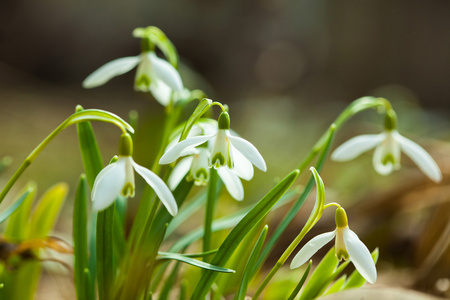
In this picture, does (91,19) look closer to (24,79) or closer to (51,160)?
(24,79)

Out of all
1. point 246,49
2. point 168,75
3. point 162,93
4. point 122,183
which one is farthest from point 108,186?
point 246,49

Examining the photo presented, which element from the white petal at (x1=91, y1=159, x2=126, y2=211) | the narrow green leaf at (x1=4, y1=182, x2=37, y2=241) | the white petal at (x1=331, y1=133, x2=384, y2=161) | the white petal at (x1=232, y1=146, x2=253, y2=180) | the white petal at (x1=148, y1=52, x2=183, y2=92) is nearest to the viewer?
the white petal at (x1=91, y1=159, x2=126, y2=211)

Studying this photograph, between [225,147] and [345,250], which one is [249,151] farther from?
[345,250]

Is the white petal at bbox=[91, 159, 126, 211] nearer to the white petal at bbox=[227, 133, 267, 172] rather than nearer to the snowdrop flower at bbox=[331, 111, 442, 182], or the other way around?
the white petal at bbox=[227, 133, 267, 172]

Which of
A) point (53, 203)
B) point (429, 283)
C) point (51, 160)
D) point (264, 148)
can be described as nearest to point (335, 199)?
point (429, 283)

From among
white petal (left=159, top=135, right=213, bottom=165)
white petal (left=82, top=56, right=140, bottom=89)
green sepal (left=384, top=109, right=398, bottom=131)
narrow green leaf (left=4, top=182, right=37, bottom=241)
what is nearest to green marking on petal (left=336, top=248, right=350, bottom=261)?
white petal (left=159, top=135, right=213, bottom=165)

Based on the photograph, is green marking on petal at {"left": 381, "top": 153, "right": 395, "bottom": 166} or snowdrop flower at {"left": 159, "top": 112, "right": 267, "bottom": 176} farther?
green marking on petal at {"left": 381, "top": 153, "right": 395, "bottom": 166}
